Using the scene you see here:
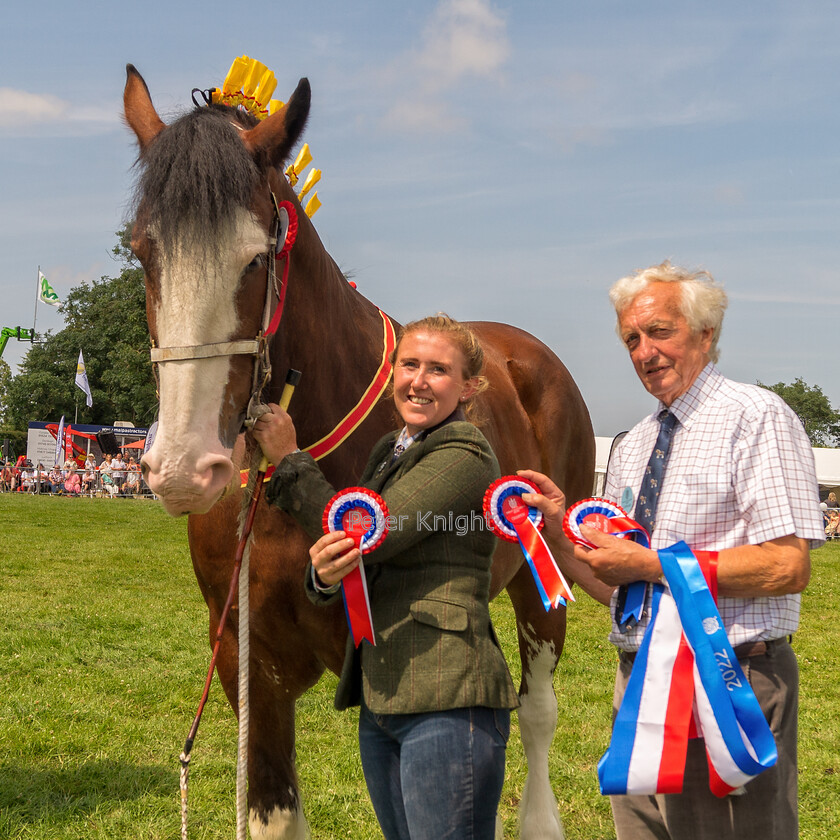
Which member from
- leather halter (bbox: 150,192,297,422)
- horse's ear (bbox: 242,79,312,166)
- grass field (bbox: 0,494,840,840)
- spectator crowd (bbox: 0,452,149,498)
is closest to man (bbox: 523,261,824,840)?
leather halter (bbox: 150,192,297,422)

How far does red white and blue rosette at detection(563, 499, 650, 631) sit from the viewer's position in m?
2.00

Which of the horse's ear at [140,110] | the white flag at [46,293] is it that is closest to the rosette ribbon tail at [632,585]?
the horse's ear at [140,110]

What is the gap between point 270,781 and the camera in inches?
114

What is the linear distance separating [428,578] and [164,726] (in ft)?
12.4

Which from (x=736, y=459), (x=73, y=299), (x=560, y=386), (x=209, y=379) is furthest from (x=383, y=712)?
Result: (x=73, y=299)

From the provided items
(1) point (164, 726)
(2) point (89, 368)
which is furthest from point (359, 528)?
(2) point (89, 368)

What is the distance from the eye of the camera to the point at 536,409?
453 cm

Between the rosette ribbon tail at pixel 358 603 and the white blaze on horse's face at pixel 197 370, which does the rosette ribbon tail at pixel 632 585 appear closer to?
the rosette ribbon tail at pixel 358 603

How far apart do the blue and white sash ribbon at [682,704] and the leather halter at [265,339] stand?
1094 millimetres

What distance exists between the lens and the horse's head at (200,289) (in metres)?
1.88

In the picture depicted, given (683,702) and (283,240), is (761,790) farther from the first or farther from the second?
(283,240)

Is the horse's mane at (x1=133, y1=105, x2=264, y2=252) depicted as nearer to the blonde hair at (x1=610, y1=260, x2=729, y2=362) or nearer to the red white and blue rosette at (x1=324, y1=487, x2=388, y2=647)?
the red white and blue rosette at (x1=324, y1=487, x2=388, y2=647)

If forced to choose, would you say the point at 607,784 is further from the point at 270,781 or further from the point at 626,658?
the point at 270,781

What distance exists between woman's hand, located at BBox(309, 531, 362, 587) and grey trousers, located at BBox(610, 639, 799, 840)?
3.07 feet
